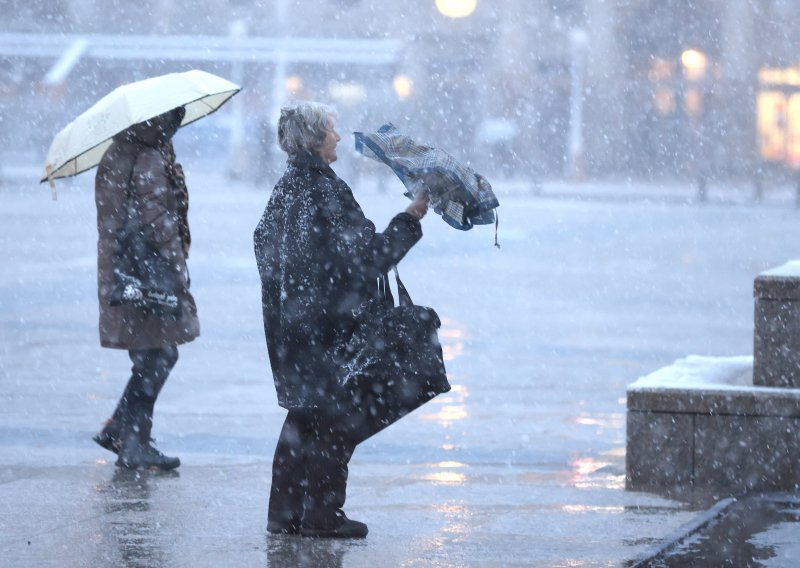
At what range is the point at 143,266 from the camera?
22.3ft

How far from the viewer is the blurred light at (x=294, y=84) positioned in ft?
170

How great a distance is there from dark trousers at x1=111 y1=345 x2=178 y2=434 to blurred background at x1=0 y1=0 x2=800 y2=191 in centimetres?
3895

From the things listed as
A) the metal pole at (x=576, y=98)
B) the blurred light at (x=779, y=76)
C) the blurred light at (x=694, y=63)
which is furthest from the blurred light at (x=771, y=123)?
the metal pole at (x=576, y=98)

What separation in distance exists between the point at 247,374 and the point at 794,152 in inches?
1571

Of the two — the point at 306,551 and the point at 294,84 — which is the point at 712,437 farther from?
the point at 294,84

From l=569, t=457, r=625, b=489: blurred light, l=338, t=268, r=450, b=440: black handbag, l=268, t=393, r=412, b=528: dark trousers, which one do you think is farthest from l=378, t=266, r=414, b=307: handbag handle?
l=569, t=457, r=625, b=489: blurred light

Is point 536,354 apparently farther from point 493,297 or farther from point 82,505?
point 82,505

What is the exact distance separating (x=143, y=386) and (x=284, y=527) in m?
1.60

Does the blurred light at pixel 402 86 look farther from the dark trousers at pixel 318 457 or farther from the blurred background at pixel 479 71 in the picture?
the dark trousers at pixel 318 457

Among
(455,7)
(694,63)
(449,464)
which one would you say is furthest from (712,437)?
(694,63)

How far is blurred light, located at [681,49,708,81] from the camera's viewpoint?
48.3 meters

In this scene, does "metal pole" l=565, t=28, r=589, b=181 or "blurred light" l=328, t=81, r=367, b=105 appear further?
"blurred light" l=328, t=81, r=367, b=105

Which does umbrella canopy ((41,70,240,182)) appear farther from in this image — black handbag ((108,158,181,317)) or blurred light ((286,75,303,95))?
blurred light ((286,75,303,95))

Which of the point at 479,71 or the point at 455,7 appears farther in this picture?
the point at 479,71
